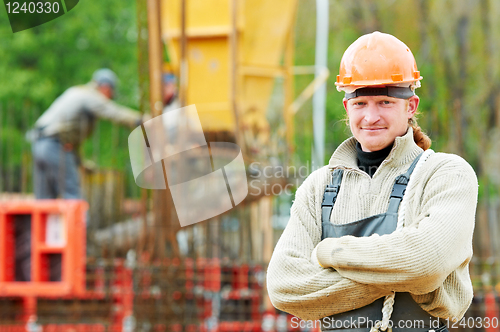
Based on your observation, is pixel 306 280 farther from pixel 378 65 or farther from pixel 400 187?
pixel 378 65

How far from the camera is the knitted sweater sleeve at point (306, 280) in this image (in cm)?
220

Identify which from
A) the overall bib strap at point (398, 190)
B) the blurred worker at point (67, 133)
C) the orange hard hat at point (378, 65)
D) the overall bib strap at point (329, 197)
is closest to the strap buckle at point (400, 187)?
the overall bib strap at point (398, 190)

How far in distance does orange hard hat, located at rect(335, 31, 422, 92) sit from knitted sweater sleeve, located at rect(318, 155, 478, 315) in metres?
0.37

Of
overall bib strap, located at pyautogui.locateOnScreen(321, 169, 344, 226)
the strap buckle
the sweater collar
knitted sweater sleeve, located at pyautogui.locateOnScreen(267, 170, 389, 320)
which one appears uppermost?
the sweater collar

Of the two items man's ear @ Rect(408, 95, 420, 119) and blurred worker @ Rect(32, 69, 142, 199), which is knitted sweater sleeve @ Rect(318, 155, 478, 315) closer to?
man's ear @ Rect(408, 95, 420, 119)

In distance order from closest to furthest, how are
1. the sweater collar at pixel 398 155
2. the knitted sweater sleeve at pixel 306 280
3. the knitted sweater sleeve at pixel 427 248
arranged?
the knitted sweater sleeve at pixel 427 248 → the knitted sweater sleeve at pixel 306 280 → the sweater collar at pixel 398 155

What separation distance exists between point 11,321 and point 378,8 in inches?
604

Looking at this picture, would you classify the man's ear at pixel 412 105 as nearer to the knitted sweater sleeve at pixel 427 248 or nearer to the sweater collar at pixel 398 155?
the sweater collar at pixel 398 155

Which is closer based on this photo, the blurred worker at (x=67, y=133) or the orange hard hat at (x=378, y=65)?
the orange hard hat at (x=378, y=65)

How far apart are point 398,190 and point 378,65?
47cm

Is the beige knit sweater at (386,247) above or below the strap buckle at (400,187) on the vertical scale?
below

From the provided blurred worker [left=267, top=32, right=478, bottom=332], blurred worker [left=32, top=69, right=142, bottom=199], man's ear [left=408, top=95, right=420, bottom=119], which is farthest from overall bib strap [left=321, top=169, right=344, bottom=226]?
blurred worker [left=32, top=69, right=142, bottom=199]

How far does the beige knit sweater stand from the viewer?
6.88ft

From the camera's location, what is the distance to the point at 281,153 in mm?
8188
